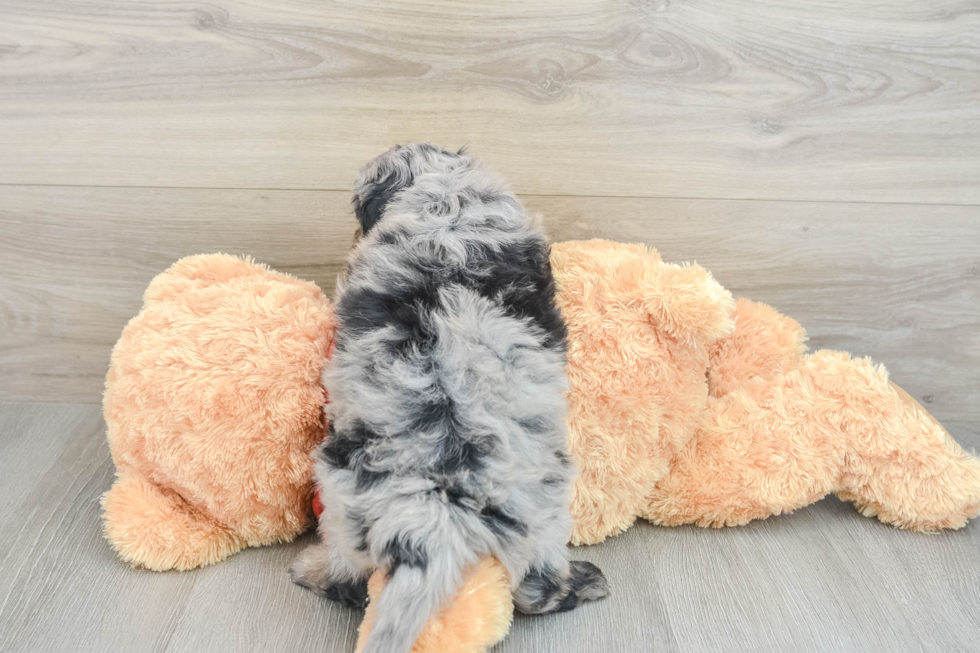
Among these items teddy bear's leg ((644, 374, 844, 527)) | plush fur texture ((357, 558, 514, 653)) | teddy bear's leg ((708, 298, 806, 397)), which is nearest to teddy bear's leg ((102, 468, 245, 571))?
plush fur texture ((357, 558, 514, 653))

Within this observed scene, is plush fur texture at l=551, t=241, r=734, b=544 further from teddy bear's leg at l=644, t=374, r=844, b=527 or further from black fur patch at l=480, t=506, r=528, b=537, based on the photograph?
black fur patch at l=480, t=506, r=528, b=537

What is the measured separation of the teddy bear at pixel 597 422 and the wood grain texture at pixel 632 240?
0.51ft

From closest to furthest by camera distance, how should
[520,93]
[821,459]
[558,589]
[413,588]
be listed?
[413,588] < [558,589] < [821,459] < [520,93]

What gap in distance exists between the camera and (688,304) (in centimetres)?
77

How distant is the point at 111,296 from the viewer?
1104mm

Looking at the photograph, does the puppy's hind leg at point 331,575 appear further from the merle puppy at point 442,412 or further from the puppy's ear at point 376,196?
the puppy's ear at point 376,196

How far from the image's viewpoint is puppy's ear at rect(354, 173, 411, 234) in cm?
78

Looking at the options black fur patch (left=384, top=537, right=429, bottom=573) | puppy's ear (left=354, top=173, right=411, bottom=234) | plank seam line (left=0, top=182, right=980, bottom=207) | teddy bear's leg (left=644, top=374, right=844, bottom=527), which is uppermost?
puppy's ear (left=354, top=173, right=411, bottom=234)

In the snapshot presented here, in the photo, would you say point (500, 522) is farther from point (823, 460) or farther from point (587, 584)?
point (823, 460)

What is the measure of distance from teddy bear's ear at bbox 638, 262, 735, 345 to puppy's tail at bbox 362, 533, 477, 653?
0.36 meters

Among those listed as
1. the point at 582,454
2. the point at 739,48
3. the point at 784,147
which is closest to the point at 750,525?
the point at 582,454

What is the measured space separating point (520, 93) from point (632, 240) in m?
0.28

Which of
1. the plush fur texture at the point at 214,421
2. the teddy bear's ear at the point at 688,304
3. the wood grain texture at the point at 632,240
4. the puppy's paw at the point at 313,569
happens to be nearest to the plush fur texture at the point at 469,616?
the puppy's paw at the point at 313,569

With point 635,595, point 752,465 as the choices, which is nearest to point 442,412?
point 635,595
